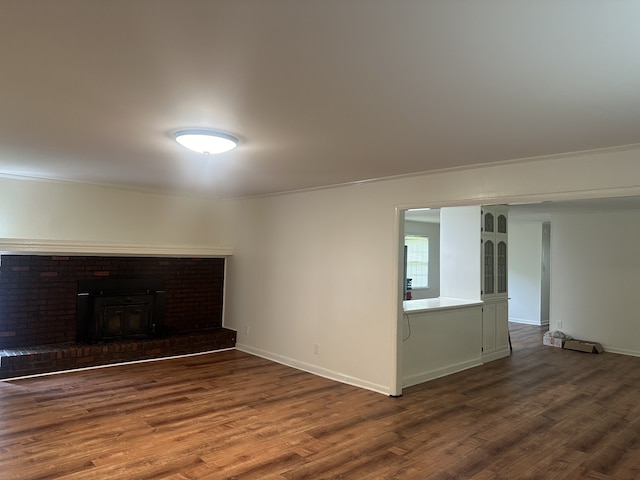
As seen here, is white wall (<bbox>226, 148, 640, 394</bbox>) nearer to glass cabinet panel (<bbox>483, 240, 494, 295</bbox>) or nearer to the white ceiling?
the white ceiling

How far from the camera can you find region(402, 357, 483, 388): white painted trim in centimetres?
502

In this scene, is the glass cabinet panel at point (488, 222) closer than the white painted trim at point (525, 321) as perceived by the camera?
Yes

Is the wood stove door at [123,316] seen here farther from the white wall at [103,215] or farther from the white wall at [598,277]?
the white wall at [598,277]

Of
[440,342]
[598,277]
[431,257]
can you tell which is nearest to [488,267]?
[440,342]

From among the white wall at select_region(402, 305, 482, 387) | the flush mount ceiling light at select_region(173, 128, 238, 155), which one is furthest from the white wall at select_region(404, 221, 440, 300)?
the flush mount ceiling light at select_region(173, 128, 238, 155)

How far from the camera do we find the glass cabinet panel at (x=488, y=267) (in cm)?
646

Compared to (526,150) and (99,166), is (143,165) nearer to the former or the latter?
(99,166)

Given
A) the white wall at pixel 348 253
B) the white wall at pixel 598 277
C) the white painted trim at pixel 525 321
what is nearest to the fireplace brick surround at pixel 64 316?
the white wall at pixel 348 253

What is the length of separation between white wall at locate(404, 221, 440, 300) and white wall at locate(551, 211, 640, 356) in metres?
3.25

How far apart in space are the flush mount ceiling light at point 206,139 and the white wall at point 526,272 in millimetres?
8688

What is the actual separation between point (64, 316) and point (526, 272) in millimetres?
9284

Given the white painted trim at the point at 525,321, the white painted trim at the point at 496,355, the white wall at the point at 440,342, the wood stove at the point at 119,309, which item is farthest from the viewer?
the white painted trim at the point at 525,321

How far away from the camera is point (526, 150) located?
337cm

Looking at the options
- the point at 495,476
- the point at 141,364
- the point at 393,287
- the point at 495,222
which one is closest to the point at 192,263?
the point at 141,364
